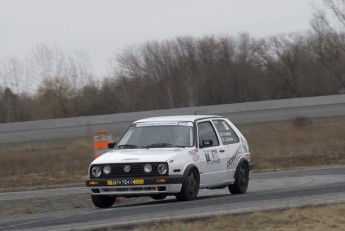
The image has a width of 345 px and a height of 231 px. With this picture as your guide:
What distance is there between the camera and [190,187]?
12117 millimetres

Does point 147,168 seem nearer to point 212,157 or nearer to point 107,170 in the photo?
point 107,170

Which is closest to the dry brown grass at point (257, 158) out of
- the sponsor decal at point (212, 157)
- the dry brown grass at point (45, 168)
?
the dry brown grass at point (45, 168)

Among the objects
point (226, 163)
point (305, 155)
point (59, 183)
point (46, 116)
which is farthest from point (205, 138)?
point (46, 116)

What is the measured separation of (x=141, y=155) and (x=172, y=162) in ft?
2.05

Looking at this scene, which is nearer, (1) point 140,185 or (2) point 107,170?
(1) point 140,185

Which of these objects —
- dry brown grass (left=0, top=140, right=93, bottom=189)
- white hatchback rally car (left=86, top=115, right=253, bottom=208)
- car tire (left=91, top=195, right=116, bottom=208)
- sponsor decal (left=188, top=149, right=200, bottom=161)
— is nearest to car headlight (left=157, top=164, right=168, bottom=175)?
white hatchback rally car (left=86, top=115, right=253, bottom=208)

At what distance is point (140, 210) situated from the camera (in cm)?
1116

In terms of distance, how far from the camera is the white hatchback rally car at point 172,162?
1179cm

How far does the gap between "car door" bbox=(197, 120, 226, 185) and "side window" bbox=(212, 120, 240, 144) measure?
0.78 feet

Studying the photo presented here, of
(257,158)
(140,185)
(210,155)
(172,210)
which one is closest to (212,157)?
(210,155)

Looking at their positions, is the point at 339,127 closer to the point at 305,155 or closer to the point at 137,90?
the point at 305,155

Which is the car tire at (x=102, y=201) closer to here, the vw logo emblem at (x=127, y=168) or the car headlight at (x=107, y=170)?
the car headlight at (x=107, y=170)

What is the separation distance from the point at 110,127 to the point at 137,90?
18229 mm

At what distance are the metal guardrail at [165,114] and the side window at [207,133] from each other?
96.3 ft
